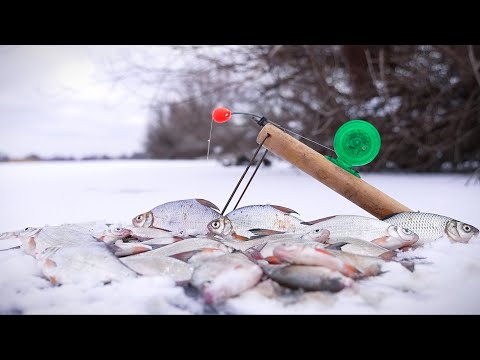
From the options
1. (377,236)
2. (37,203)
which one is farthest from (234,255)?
(37,203)

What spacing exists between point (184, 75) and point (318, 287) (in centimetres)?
535

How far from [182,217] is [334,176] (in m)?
0.80

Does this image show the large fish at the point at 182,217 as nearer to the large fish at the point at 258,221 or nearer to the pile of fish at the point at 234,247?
the pile of fish at the point at 234,247

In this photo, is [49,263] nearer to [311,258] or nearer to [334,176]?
[311,258]

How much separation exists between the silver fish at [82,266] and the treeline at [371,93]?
15.0 ft

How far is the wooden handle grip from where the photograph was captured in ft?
7.60

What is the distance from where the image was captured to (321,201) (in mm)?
3666

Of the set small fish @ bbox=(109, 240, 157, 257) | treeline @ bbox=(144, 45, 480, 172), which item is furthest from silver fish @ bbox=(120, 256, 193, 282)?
treeline @ bbox=(144, 45, 480, 172)

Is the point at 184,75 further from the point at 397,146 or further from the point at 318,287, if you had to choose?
the point at 318,287

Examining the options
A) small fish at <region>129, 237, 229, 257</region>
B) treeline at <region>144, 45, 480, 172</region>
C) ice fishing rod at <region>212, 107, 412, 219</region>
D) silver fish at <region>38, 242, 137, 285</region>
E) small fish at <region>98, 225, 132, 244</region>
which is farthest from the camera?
treeline at <region>144, 45, 480, 172</region>

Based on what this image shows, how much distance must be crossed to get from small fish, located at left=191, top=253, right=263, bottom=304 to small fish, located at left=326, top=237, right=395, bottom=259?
0.41 m

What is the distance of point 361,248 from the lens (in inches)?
71.8

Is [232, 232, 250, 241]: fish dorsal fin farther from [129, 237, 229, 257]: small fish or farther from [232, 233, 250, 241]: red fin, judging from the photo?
[129, 237, 229, 257]: small fish

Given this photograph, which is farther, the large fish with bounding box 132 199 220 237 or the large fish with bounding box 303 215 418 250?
the large fish with bounding box 132 199 220 237
